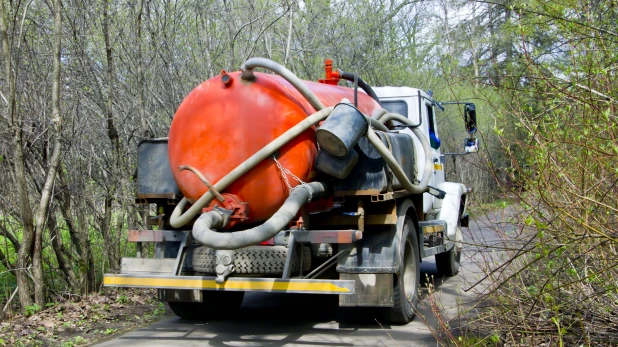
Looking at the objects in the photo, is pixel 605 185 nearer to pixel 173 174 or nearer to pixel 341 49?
pixel 173 174

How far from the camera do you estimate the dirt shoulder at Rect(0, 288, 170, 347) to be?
6973mm

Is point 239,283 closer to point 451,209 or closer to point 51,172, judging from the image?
point 51,172

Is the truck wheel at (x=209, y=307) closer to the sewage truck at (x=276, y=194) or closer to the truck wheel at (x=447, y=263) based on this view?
the sewage truck at (x=276, y=194)

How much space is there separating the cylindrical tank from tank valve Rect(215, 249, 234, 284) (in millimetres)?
417

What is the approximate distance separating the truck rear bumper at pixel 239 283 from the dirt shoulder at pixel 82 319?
40.9 inches

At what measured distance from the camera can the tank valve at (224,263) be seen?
6.27m

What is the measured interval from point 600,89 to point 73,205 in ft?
20.8

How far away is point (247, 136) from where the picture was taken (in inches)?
253

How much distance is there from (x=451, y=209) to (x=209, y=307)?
4.36 m

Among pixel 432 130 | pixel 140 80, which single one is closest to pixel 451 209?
pixel 432 130

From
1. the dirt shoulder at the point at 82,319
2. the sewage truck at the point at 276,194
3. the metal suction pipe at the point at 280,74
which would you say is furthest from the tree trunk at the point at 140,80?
the metal suction pipe at the point at 280,74

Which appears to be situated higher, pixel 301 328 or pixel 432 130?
pixel 432 130

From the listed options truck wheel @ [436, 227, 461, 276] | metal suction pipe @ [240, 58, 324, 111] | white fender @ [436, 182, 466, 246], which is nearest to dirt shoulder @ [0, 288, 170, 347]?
metal suction pipe @ [240, 58, 324, 111]

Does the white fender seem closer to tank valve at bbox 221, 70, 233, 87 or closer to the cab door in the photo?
the cab door
